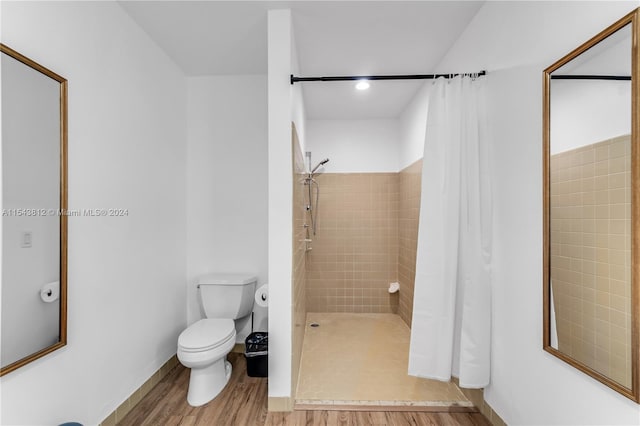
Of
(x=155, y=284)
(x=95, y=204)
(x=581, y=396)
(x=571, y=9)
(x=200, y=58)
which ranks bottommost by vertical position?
(x=581, y=396)

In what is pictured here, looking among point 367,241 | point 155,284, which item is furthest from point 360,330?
point 155,284

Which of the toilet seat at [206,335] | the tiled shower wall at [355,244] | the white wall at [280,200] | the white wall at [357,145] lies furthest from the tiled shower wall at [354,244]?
the white wall at [280,200]

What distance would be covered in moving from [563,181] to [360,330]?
2.48 m

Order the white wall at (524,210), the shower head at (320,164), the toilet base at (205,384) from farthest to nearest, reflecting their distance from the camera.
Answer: the shower head at (320,164) < the toilet base at (205,384) < the white wall at (524,210)

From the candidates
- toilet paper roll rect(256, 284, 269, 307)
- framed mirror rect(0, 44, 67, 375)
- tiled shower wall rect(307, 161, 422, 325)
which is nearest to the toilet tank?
toilet paper roll rect(256, 284, 269, 307)

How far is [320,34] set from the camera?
83.4 inches

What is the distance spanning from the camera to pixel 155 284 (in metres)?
2.26

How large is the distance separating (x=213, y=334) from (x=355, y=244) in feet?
6.99

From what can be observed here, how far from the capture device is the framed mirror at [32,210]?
123 centimetres

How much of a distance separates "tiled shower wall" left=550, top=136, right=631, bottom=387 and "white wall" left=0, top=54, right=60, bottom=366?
2228mm

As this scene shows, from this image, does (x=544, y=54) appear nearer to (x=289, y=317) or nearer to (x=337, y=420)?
(x=289, y=317)

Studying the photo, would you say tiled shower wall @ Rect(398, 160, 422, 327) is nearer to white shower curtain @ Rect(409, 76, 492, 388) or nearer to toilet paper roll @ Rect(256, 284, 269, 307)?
white shower curtain @ Rect(409, 76, 492, 388)

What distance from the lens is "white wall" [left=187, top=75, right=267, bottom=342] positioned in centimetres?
277

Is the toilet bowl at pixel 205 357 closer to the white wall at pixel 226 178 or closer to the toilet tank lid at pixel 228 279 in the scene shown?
the toilet tank lid at pixel 228 279
